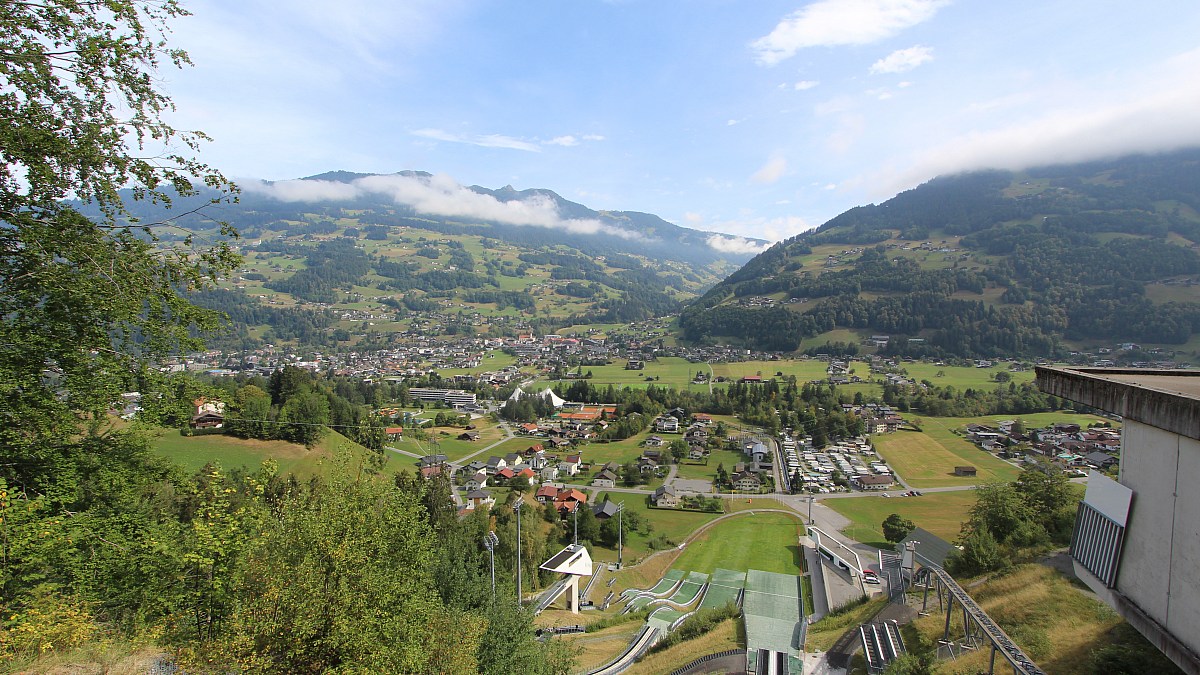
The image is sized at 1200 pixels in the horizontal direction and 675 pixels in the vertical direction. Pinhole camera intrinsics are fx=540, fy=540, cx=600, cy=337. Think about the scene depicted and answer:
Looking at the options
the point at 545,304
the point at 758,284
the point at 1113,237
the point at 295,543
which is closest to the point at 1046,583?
the point at 295,543

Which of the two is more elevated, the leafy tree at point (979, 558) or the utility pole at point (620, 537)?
the leafy tree at point (979, 558)

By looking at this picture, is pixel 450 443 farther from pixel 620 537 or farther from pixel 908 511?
pixel 908 511

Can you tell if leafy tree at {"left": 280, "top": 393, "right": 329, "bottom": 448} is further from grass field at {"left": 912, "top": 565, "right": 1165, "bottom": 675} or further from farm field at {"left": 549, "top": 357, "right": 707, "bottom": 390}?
farm field at {"left": 549, "top": 357, "right": 707, "bottom": 390}

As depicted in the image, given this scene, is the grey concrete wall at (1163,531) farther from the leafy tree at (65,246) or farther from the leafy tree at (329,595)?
the leafy tree at (65,246)

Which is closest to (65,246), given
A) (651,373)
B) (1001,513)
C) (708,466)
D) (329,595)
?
(329,595)

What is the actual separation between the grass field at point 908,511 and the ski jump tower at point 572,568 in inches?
630

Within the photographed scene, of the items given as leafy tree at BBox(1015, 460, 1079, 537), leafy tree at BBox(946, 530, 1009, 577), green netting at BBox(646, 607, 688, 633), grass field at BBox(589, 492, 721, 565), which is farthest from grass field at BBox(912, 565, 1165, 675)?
grass field at BBox(589, 492, 721, 565)

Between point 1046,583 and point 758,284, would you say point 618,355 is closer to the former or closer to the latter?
point 758,284

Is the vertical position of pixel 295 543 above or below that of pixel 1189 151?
below

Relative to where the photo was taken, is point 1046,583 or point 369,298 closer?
point 1046,583

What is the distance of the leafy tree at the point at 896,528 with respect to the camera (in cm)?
2816

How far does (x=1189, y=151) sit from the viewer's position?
146m

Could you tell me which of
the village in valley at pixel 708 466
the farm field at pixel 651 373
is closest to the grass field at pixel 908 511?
the village in valley at pixel 708 466

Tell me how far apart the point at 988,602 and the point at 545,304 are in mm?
158605
